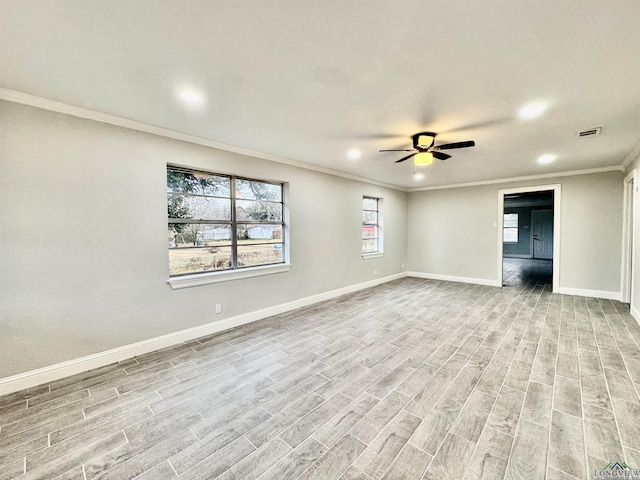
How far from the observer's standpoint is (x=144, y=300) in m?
3.08

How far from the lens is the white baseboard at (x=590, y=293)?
17.0 feet

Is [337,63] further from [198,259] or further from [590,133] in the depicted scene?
[590,133]

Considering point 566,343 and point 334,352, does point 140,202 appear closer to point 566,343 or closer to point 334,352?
point 334,352

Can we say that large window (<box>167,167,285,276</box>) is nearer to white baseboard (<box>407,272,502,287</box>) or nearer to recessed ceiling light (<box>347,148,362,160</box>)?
recessed ceiling light (<box>347,148,362,160</box>)

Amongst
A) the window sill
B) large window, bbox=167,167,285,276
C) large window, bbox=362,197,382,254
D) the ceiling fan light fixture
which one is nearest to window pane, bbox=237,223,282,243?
large window, bbox=167,167,285,276

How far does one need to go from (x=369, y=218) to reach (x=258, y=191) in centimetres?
335

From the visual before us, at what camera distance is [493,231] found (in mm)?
6520

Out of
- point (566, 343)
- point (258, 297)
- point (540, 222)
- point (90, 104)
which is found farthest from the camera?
point (540, 222)

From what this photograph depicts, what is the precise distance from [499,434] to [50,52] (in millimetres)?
4017

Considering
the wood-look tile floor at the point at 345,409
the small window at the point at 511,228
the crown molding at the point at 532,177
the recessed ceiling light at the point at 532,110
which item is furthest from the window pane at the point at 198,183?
the small window at the point at 511,228

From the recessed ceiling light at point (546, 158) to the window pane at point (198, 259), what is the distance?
521 centimetres

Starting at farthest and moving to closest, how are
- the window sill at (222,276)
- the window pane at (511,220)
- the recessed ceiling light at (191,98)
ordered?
the window pane at (511,220) → the window sill at (222,276) → the recessed ceiling light at (191,98)

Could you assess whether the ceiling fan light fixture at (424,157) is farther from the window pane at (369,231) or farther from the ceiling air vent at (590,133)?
the window pane at (369,231)

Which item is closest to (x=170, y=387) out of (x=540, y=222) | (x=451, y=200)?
(x=451, y=200)
